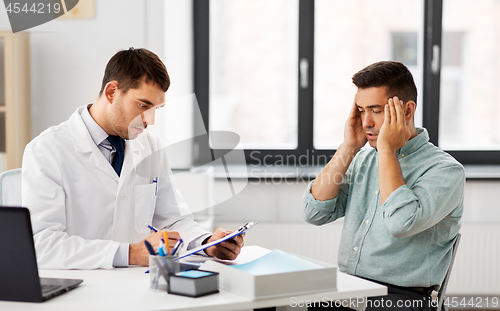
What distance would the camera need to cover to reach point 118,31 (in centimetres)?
277

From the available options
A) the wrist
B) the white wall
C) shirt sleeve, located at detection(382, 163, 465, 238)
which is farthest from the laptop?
the white wall

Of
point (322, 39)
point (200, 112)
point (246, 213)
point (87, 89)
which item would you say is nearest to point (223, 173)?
point (246, 213)

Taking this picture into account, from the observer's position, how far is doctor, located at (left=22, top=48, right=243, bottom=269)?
4.66ft

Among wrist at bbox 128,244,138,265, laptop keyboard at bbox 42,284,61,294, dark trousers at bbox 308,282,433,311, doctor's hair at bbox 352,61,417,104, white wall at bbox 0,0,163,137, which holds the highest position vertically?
white wall at bbox 0,0,163,137

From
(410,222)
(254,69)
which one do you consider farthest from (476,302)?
(254,69)

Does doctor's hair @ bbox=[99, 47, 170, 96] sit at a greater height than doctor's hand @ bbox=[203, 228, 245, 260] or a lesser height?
greater

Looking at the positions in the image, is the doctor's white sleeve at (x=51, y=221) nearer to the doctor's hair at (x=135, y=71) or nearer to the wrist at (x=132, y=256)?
the wrist at (x=132, y=256)

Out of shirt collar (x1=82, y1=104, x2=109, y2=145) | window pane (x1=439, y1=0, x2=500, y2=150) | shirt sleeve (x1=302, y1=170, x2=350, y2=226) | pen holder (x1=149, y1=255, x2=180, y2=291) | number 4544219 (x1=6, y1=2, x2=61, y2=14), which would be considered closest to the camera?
pen holder (x1=149, y1=255, x2=180, y2=291)

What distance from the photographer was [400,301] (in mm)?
1439

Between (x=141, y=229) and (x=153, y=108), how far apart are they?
41cm

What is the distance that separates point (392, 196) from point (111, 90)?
0.97 meters

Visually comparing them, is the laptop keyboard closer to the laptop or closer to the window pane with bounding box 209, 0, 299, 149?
the laptop

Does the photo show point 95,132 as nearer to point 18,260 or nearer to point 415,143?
point 18,260

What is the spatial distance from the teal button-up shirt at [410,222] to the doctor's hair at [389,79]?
0.15 m
